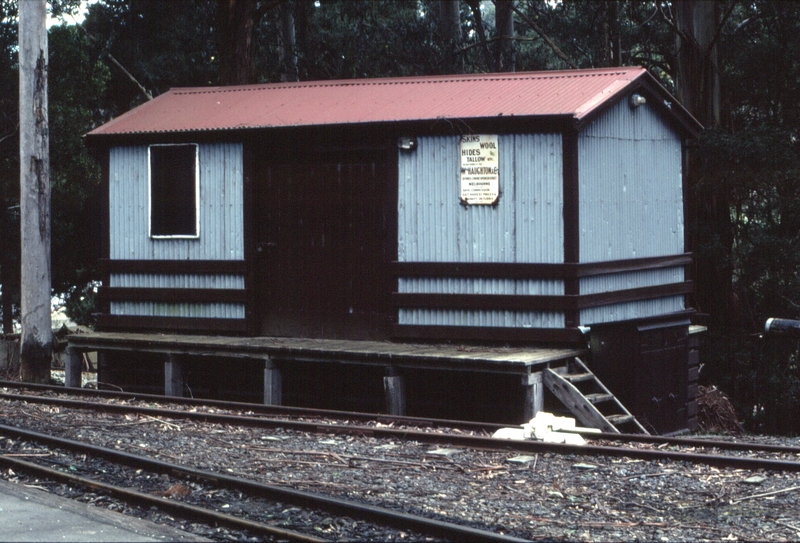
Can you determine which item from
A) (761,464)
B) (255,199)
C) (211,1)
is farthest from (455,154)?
(211,1)

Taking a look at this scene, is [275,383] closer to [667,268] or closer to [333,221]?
[333,221]

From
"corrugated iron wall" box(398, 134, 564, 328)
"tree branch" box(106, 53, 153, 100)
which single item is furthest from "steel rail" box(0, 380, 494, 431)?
"tree branch" box(106, 53, 153, 100)

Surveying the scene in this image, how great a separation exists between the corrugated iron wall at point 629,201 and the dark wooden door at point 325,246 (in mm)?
2240

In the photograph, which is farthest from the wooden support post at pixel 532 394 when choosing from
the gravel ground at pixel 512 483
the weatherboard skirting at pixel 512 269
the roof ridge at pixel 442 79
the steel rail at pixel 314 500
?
the roof ridge at pixel 442 79

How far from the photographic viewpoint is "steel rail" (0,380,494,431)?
1105 centimetres

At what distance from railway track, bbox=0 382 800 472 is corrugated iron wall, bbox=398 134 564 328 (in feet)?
5.68

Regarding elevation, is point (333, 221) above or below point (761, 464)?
above

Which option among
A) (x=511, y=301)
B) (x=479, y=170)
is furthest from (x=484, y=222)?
(x=511, y=301)

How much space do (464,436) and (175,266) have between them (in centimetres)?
571

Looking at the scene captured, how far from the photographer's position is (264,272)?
13953 millimetres

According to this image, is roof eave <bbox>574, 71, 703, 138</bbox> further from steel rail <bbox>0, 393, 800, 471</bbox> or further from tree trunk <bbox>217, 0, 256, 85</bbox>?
tree trunk <bbox>217, 0, 256, 85</bbox>

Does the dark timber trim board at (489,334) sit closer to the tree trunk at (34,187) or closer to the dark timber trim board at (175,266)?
the dark timber trim board at (175,266)

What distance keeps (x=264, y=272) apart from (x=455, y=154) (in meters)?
2.95

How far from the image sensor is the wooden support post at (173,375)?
14.0 metres
